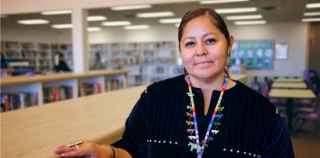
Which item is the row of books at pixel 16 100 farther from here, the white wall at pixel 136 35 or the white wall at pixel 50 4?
the white wall at pixel 136 35

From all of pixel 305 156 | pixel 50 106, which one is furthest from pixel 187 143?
pixel 305 156

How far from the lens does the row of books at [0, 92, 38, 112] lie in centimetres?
375

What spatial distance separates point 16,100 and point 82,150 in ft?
11.1

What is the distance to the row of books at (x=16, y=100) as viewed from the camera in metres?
3.75

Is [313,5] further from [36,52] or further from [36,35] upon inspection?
[36,35]

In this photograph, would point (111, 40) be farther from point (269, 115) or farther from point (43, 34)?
point (269, 115)

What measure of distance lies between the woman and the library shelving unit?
2.77 meters

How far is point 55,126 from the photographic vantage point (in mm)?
1172

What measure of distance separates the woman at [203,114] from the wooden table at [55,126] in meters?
0.11

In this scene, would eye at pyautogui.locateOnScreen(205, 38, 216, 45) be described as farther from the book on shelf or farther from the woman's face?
the book on shelf


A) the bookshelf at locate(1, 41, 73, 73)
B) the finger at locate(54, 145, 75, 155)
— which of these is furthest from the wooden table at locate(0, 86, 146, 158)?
the bookshelf at locate(1, 41, 73, 73)

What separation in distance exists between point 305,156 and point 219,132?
3963 millimetres

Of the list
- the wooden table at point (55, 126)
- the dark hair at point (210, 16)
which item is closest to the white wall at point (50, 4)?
the wooden table at point (55, 126)

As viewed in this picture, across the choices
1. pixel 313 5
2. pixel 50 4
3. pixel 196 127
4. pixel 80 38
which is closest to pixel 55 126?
pixel 196 127
